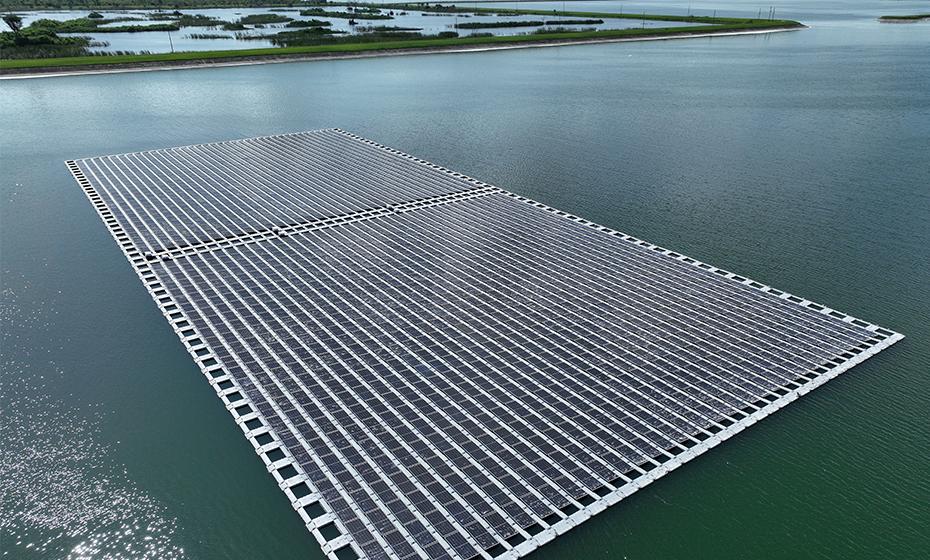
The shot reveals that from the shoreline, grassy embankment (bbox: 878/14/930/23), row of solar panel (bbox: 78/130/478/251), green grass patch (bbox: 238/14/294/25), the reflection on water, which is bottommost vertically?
the reflection on water

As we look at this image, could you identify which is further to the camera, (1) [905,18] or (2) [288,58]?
(1) [905,18]

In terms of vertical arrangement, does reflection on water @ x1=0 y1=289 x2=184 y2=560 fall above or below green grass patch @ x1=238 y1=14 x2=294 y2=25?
below

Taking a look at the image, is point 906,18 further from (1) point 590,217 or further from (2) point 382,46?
(1) point 590,217

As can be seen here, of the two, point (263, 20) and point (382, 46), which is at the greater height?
point (263, 20)

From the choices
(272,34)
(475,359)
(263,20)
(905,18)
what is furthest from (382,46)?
(905,18)

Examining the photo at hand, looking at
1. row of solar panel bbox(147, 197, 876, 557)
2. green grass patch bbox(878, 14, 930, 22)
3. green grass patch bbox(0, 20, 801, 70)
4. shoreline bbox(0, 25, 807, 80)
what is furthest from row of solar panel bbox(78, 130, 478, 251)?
green grass patch bbox(878, 14, 930, 22)

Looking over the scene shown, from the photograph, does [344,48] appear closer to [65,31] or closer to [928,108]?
[65,31]

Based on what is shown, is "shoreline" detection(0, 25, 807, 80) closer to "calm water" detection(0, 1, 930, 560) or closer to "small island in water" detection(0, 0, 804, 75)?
"small island in water" detection(0, 0, 804, 75)

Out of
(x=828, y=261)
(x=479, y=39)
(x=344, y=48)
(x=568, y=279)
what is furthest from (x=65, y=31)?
(x=828, y=261)
